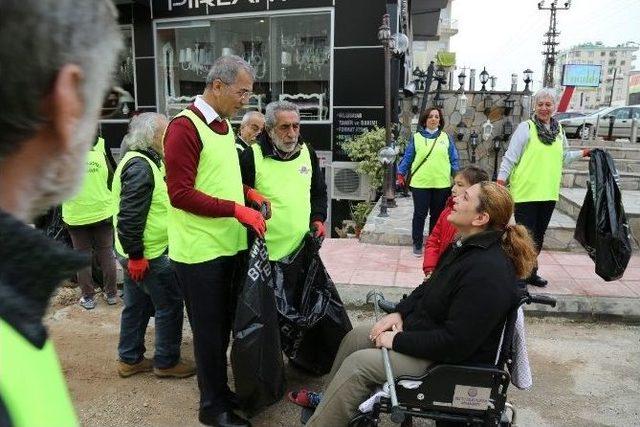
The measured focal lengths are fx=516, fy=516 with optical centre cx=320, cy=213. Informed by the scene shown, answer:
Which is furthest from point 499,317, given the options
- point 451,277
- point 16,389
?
point 16,389

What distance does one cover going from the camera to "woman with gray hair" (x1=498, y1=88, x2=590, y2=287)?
15.3ft

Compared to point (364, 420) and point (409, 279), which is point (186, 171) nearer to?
point (364, 420)

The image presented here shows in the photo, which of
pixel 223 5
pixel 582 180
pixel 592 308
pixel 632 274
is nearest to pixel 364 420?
pixel 592 308

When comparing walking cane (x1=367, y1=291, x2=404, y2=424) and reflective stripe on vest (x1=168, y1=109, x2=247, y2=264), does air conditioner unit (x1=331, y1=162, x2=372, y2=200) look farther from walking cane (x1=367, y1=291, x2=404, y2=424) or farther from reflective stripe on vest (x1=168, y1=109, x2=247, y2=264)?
walking cane (x1=367, y1=291, x2=404, y2=424)

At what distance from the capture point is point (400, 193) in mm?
9398

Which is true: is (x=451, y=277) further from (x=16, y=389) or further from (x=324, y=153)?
(x=324, y=153)

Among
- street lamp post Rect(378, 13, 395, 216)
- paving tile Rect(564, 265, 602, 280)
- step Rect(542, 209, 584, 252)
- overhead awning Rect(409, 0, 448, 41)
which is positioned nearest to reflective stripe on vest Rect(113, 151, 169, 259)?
paving tile Rect(564, 265, 602, 280)

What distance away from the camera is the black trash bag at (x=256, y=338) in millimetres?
2684

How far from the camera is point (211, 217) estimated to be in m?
2.64

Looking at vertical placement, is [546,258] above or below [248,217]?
below

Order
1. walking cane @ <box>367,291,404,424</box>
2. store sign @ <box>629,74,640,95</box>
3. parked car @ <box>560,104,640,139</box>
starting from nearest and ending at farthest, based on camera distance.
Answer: walking cane @ <box>367,291,404,424</box>
parked car @ <box>560,104,640,139</box>
store sign @ <box>629,74,640,95</box>

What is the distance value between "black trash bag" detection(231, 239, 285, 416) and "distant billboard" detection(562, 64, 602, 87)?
1446 inches

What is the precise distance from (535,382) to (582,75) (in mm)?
37058

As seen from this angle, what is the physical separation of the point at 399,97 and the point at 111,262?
7567 mm
